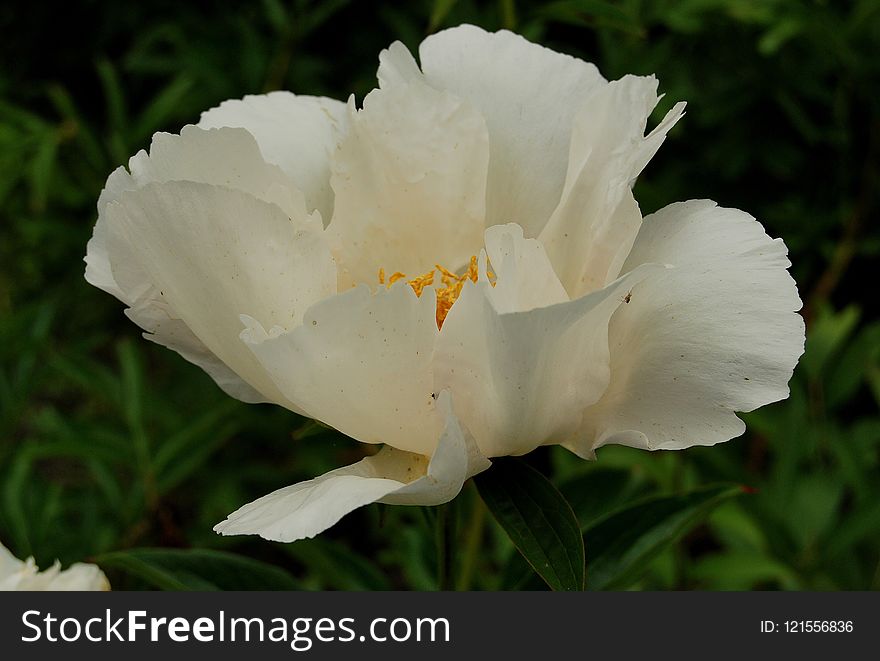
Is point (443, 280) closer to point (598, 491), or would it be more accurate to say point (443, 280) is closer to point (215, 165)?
point (215, 165)

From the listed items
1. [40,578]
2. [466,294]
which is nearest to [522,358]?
[466,294]

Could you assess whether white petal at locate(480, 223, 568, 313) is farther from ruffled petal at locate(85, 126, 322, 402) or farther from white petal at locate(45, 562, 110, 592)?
white petal at locate(45, 562, 110, 592)

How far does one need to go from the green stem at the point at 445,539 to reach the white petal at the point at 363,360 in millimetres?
76

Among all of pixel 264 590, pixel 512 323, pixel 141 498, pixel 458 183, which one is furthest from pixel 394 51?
pixel 141 498

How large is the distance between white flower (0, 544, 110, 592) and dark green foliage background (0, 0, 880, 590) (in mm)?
212

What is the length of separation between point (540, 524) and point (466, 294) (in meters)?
0.12

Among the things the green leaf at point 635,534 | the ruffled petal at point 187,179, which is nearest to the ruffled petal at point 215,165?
the ruffled petal at point 187,179

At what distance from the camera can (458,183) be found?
53 cm

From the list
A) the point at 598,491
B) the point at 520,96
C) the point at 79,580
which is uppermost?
the point at 520,96

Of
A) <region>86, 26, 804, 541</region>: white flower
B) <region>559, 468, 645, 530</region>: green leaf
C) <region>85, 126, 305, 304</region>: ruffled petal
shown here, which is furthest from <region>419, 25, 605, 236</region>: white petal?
<region>559, 468, 645, 530</region>: green leaf

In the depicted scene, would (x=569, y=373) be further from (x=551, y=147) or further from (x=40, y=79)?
(x=40, y=79)

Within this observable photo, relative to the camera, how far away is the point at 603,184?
1.51 feet

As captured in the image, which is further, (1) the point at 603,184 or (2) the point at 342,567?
(2) the point at 342,567

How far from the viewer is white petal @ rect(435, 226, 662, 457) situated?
0.40 m
